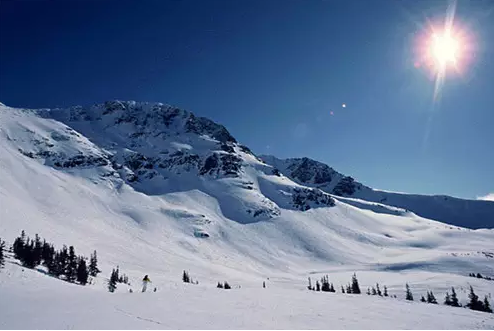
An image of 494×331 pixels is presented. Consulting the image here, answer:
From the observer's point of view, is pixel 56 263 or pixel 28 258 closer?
pixel 28 258

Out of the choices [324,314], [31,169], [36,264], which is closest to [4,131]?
[31,169]

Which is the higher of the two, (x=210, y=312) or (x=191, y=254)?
(x=191, y=254)

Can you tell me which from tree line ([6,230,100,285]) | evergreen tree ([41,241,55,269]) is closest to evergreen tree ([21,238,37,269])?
tree line ([6,230,100,285])

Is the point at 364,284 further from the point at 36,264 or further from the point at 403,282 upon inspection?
the point at 36,264

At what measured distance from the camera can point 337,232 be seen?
183375 millimetres

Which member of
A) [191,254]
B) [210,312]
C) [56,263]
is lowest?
[210,312]

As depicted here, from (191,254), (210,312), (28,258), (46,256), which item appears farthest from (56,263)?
(191,254)

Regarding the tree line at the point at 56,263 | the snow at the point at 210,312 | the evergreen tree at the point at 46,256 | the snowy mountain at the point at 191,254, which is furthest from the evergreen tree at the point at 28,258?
the snow at the point at 210,312

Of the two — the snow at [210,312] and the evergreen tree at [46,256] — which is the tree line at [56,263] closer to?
the evergreen tree at [46,256]

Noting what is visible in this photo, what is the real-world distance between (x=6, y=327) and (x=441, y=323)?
97.7ft

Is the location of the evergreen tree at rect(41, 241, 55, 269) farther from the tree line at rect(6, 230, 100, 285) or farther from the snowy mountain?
the snowy mountain

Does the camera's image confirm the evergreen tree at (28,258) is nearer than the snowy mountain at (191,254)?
No

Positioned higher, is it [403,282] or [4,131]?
[4,131]

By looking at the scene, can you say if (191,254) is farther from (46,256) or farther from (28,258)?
(28,258)
